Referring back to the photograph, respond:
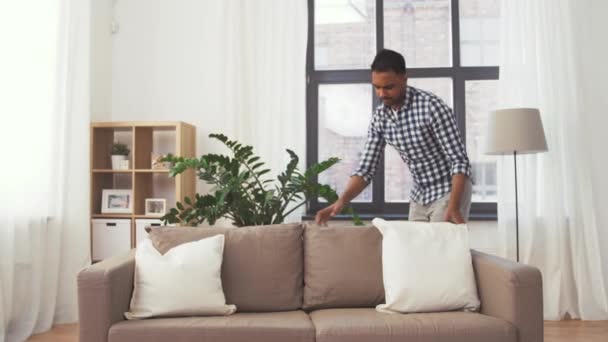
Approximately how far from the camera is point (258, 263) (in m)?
2.51

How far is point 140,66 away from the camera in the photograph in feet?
14.4

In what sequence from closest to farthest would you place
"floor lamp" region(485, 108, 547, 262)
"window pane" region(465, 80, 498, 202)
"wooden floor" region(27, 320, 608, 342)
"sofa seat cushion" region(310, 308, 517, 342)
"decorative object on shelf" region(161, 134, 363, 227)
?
"sofa seat cushion" region(310, 308, 517, 342)
"decorative object on shelf" region(161, 134, 363, 227)
"wooden floor" region(27, 320, 608, 342)
"floor lamp" region(485, 108, 547, 262)
"window pane" region(465, 80, 498, 202)

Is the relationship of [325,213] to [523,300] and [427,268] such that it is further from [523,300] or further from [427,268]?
[523,300]

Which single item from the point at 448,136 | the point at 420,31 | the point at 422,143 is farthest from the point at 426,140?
the point at 420,31

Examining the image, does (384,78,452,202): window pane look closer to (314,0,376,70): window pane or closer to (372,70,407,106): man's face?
(314,0,376,70): window pane

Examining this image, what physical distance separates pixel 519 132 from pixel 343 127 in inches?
52.8

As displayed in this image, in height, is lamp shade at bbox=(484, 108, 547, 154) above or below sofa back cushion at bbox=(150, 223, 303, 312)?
above

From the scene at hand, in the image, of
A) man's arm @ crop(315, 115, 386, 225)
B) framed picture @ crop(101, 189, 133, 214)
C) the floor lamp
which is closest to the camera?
man's arm @ crop(315, 115, 386, 225)

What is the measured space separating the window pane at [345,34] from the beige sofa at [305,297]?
6.85ft

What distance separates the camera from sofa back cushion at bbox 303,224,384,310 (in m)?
2.47

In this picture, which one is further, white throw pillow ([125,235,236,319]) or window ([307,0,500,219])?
window ([307,0,500,219])

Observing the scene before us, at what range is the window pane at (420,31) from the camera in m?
4.37

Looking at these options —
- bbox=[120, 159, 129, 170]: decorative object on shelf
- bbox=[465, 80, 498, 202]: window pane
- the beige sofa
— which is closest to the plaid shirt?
the beige sofa

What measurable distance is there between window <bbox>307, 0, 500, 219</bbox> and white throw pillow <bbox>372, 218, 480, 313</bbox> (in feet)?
6.05
